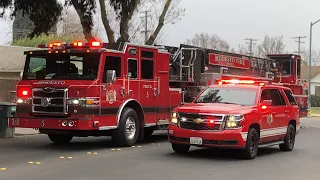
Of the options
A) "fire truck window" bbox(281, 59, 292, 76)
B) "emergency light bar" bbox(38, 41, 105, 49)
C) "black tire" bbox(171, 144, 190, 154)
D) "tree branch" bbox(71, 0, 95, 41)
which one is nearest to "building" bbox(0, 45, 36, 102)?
"tree branch" bbox(71, 0, 95, 41)

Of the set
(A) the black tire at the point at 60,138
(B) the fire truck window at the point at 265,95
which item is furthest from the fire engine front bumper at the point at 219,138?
(A) the black tire at the point at 60,138

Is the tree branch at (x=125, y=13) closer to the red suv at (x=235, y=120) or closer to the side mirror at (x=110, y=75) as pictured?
the side mirror at (x=110, y=75)

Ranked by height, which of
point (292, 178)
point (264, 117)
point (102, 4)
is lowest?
point (292, 178)

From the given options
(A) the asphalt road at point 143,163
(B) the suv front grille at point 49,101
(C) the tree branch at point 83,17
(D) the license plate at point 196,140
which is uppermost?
(C) the tree branch at point 83,17

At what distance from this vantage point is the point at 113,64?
1234cm

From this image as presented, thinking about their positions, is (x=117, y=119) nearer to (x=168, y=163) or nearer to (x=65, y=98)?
(x=65, y=98)

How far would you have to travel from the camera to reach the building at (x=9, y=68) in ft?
93.3

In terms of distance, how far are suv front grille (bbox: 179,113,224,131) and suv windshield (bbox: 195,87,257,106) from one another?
110 cm

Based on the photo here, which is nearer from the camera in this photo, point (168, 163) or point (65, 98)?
point (168, 163)

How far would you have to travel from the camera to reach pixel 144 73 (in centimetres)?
1349

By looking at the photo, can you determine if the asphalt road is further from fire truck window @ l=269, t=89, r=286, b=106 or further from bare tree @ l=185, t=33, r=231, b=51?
bare tree @ l=185, t=33, r=231, b=51

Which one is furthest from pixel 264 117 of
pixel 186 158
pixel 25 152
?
pixel 25 152

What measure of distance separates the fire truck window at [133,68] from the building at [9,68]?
1708 cm

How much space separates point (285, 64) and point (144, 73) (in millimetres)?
11678
